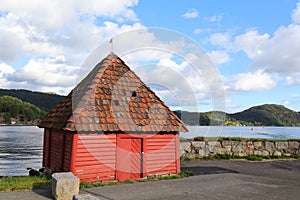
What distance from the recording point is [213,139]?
808 inches

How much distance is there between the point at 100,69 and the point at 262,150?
1333 cm

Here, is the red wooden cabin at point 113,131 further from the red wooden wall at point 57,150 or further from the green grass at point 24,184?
the green grass at point 24,184

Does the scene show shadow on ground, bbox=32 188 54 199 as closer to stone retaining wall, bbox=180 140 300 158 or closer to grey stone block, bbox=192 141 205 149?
grey stone block, bbox=192 141 205 149

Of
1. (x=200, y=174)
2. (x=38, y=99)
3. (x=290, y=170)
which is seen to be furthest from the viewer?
(x=38, y=99)

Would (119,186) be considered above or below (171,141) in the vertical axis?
below

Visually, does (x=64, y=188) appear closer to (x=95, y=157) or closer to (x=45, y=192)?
(x=45, y=192)

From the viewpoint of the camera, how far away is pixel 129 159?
12.3 m

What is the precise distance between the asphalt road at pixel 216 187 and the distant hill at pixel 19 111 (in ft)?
430

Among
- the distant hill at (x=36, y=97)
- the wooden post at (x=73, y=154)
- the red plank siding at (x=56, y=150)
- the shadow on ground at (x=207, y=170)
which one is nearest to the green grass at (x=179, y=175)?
the shadow on ground at (x=207, y=170)

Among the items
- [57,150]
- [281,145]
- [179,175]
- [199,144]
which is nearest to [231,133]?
[281,145]

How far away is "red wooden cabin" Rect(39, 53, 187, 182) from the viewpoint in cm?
1122

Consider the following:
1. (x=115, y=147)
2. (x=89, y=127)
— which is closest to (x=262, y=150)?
(x=115, y=147)

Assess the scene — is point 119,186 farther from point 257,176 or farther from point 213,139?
point 213,139

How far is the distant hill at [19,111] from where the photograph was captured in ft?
449
